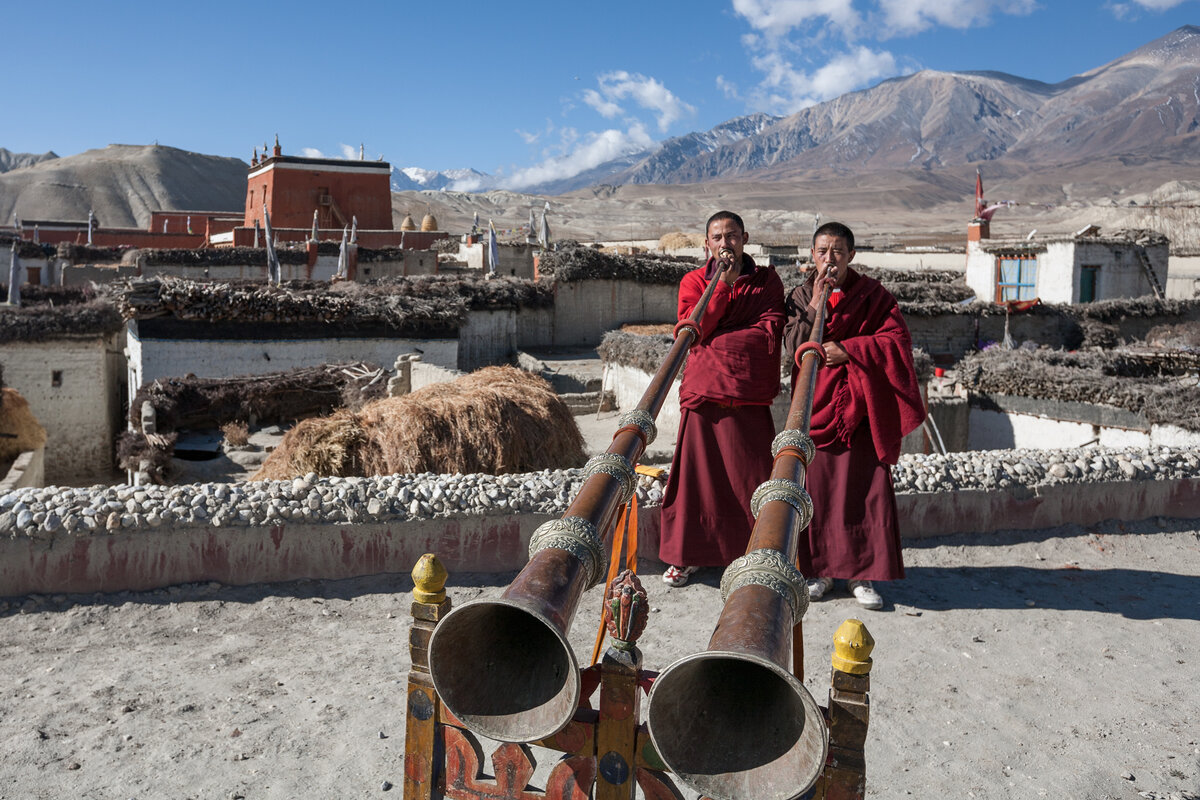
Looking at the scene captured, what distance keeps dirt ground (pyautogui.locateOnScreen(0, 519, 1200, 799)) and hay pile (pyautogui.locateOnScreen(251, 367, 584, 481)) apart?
2296 millimetres

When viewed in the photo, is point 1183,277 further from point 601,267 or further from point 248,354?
point 248,354

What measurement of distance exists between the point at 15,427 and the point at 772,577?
41.6 feet

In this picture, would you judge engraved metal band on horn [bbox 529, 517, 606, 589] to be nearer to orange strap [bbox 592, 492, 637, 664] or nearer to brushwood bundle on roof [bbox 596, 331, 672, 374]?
orange strap [bbox 592, 492, 637, 664]

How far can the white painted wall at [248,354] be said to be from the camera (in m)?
14.7

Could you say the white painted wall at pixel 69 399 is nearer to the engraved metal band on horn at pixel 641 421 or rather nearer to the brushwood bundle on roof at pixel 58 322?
the brushwood bundle on roof at pixel 58 322

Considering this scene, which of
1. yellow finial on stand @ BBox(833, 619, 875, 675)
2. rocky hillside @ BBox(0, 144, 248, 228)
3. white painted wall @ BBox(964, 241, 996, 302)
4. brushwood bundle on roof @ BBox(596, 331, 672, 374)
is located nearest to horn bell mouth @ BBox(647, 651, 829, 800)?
yellow finial on stand @ BBox(833, 619, 875, 675)

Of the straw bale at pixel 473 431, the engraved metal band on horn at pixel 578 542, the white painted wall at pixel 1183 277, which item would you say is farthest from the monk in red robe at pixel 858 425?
the white painted wall at pixel 1183 277

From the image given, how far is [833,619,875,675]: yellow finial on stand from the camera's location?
189cm

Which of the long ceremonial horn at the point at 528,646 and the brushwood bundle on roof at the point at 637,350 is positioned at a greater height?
the brushwood bundle on roof at the point at 637,350

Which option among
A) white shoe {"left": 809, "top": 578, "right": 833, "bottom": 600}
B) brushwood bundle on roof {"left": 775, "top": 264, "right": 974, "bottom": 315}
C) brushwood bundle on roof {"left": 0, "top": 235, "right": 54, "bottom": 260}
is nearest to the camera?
white shoe {"left": 809, "top": 578, "right": 833, "bottom": 600}

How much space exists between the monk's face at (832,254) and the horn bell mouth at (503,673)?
105 inches

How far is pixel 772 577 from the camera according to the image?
6.09 feet

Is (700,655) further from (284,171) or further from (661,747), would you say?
(284,171)

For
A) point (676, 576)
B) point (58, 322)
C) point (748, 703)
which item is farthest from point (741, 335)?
point (58, 322)
